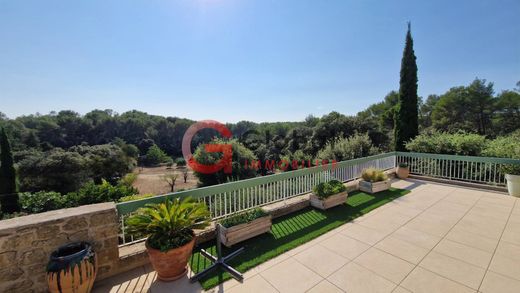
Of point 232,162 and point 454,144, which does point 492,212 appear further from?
point 232,162

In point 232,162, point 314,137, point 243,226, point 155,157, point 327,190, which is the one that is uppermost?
point 314,137

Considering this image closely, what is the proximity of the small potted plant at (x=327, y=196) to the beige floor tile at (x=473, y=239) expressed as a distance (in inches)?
65.1

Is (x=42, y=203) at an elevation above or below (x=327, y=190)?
below

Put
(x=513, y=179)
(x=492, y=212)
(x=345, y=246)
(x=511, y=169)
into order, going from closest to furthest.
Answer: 1. (x=345, y=246)
2. (x=492, y=212)
3. (x=513, y=179)
4. (x=511, y=169)

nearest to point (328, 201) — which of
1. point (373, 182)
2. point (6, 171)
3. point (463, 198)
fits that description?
point (373, 182)

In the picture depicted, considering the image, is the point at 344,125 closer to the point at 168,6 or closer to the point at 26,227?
the point at 168,6

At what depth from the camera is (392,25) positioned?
245 inches

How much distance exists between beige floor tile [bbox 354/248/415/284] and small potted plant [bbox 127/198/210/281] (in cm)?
200

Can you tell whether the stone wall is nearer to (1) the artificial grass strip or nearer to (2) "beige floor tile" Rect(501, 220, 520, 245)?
(1) the artificial grass strip

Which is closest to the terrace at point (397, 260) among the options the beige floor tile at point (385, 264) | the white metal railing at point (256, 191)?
the beige floor tile at point (385, 264)

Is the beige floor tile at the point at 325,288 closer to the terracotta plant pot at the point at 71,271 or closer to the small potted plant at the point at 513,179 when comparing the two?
the terracotta plant pot at the point at 71,271

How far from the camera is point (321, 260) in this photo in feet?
8.07

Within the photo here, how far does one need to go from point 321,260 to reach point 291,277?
50 cm

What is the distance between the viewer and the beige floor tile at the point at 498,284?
1899mm
